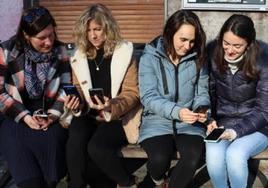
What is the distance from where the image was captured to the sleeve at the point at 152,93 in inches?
154

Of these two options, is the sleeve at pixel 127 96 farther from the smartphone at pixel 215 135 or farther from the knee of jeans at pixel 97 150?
A: the smartphone at pixel 215 135

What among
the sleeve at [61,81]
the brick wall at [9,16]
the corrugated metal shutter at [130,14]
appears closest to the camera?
the sleeve at [61,81]

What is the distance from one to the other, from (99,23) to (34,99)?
0.81m

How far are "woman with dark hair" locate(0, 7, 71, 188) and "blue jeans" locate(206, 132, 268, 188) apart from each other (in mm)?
1139

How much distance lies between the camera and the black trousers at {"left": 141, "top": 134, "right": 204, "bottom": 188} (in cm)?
377

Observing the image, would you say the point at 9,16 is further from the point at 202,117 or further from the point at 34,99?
the point at 202,117

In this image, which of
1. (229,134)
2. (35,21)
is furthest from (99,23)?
(229,134)

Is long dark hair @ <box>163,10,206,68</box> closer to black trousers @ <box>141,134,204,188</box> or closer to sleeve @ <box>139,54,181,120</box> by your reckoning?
sleeve @ <box>139,54,181,120</box>

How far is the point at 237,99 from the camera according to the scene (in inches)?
160

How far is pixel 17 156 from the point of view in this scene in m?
3.79

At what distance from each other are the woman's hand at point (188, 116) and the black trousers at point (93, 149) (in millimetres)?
578

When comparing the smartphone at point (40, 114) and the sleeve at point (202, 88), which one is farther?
the sleeve at point (202, 88)

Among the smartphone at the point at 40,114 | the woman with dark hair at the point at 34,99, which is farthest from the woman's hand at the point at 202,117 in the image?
the smartphone at the point at 40,114

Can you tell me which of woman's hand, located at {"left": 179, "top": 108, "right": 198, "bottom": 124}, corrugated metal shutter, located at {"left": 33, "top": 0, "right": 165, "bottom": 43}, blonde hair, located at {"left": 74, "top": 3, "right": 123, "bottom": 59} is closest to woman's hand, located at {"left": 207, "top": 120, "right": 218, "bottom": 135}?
woman's hand, located at {"left": 179, "top": 108, "right": 198, "bottom": 124}
